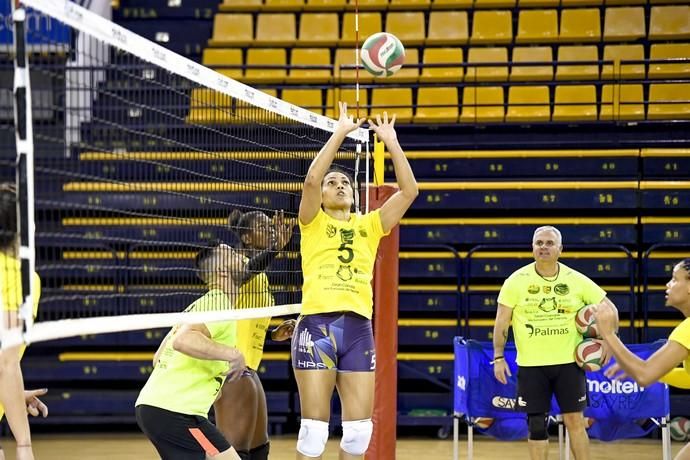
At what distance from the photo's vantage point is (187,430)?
467 centimetres

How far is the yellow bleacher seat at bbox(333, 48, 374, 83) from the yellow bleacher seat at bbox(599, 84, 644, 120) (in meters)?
2.97

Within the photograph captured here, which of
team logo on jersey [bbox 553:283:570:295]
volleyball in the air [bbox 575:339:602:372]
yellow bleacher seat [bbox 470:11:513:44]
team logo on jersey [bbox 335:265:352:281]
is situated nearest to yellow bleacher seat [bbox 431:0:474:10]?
yellow bleacher seat [bbox 470:11:513:44]

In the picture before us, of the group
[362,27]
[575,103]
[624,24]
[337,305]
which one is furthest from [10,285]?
[624,24]

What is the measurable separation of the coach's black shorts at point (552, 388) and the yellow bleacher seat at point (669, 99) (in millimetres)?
5762

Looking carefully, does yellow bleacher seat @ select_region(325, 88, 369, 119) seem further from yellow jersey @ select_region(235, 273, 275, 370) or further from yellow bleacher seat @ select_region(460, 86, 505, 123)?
yellow jersey @ select_region(235, 273, 275, 370)

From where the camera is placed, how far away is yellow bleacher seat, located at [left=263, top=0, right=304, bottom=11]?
1443cm

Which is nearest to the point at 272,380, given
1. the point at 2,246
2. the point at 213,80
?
the point at 213,80

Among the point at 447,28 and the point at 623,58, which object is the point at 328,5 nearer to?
the point at 447,28

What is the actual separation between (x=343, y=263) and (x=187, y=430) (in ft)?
4.61

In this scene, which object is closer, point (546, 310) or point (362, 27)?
point (546, 310)

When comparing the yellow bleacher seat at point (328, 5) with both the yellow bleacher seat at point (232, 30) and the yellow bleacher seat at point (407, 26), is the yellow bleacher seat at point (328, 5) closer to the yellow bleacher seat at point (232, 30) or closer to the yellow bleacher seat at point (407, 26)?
the yellow bleacher seat at point (407, 26)

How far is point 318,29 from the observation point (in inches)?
557

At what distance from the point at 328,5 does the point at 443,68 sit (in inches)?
80.4

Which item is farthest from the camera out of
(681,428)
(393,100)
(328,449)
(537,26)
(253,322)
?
(537,26)
